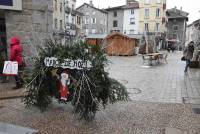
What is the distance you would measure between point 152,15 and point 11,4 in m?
40.9

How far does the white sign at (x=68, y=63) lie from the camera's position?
5.02 meters

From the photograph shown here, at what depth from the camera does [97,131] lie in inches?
187

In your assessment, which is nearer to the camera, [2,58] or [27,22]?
[2,58]

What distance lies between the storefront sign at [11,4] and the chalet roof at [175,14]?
52.7 metres

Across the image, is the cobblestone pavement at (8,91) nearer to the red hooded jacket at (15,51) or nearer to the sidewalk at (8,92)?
the sidewalk at (8,92)

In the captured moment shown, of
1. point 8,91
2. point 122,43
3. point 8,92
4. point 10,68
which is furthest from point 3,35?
point 122,43

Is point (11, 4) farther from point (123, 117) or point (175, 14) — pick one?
point (175, 14)

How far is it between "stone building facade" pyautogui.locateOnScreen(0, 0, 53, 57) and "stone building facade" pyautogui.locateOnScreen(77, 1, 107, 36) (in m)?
44.1

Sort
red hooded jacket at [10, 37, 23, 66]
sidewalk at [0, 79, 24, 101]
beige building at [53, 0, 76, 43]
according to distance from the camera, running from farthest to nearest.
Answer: beige building at [53, 0, 76, 43] → red hooded jacket at [10, 37, 23, 66] → sidewalk at [0, 79, 24, 101]

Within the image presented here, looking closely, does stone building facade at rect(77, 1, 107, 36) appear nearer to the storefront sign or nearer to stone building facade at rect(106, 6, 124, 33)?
stone building facade at rect(106, 6, 124, 33)

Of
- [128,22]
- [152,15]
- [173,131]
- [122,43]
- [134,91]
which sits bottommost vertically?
[173,131]

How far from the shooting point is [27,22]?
8852 mm

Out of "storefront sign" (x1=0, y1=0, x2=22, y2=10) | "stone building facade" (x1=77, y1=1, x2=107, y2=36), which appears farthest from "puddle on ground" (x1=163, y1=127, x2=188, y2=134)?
"stone building facade" (x1=77, y1=1, x2=107, y2=36)

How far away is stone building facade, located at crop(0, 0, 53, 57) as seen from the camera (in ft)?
28.5
